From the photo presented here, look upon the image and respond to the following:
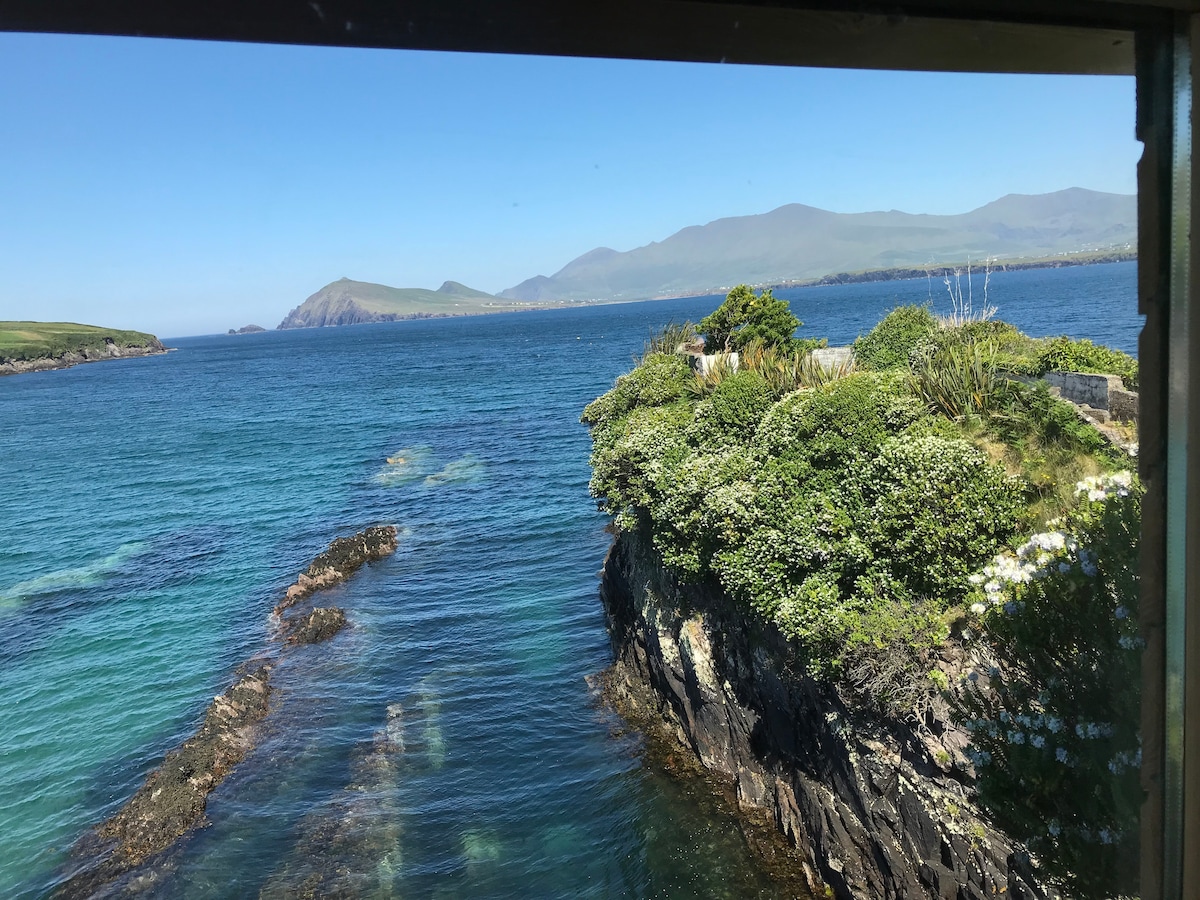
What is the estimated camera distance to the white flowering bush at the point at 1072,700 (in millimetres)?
2922

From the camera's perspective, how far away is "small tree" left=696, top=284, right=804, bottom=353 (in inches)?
878

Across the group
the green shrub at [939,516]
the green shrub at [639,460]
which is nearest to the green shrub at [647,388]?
the green shrub at [639,460]

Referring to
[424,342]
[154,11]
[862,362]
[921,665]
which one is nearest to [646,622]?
[921,665]

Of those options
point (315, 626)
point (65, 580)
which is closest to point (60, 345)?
point (65, 580)

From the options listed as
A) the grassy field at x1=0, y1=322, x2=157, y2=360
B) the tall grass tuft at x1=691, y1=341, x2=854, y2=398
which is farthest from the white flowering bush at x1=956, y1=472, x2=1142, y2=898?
the grassy field at x1=0, y1=322, x2=157, y2=360

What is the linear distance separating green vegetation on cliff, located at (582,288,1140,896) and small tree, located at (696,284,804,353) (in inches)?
171

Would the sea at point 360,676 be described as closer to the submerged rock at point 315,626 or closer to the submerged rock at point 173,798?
the submerged rock at point 173,798

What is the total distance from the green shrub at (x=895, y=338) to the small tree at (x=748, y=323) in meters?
2.55

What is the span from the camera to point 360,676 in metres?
18.7

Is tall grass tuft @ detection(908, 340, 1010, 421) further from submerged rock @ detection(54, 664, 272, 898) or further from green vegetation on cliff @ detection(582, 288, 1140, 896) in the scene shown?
submerged rock @ detection(54, 664, 272, 898)

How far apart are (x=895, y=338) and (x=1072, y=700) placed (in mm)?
15890

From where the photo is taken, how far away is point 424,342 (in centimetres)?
15525

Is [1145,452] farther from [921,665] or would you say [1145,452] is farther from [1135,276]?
[921,665]

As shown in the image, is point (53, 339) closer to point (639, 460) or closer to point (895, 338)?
point (639, 460)
